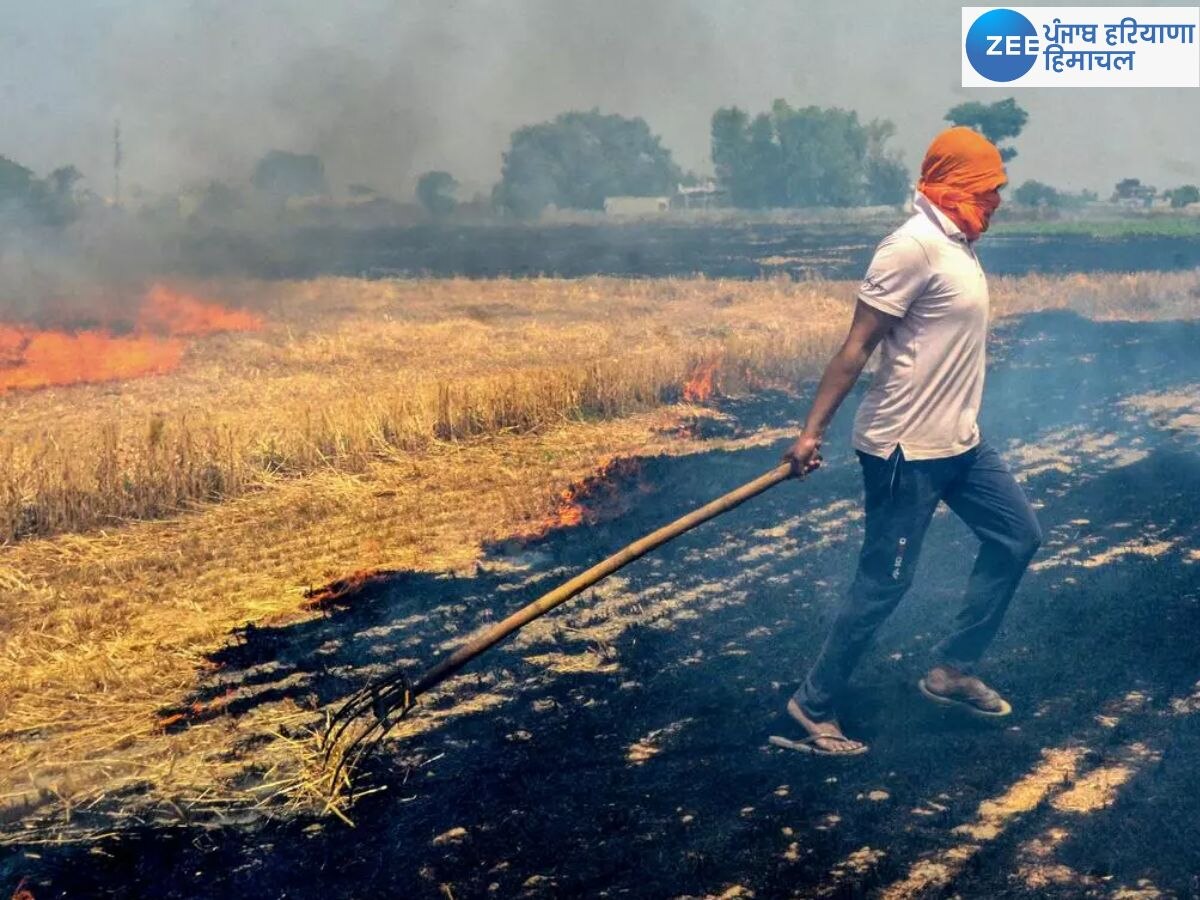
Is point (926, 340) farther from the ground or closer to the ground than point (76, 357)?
farther from the ground

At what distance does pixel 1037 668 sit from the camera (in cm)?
496

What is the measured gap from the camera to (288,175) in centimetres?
2562

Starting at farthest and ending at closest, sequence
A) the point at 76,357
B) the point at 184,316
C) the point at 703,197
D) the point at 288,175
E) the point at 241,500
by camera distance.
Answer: the point at 703,197, the point at 288,175, the point at 184,316, the point at 76,357, the point at 241,500

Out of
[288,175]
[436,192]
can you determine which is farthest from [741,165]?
[288,175]

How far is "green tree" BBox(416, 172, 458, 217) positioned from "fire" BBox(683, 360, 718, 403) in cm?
2661

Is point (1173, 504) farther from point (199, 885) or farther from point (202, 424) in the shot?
point (202, 424)

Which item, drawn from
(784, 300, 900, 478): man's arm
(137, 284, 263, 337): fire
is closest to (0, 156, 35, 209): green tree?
(137, 284, 263, 337): fire

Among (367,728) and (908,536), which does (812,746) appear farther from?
(367,728)

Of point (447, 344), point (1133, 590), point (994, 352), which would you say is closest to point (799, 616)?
point (1133, 590)

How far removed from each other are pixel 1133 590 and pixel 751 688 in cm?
240

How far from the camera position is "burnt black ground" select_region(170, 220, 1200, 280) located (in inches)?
1095

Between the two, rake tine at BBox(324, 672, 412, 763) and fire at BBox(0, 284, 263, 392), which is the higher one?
fire at BBox(0, 284, 263, 392)

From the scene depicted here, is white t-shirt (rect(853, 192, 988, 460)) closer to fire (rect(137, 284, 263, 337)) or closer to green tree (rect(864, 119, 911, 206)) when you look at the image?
fire (rect(137, 284, 263, 337))

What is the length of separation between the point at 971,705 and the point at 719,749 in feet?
3.45
